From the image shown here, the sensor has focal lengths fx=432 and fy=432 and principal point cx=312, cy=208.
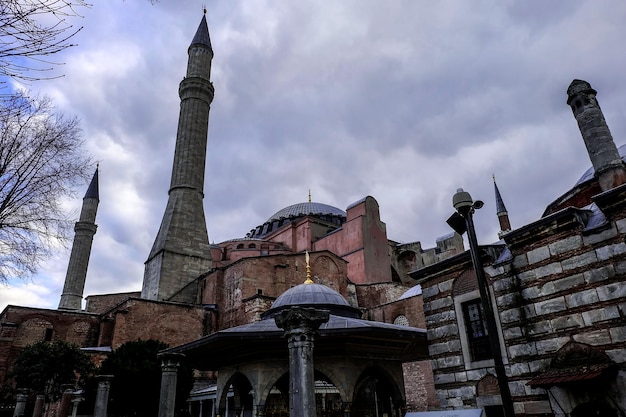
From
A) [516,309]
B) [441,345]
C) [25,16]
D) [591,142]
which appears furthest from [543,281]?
A: [25,16]

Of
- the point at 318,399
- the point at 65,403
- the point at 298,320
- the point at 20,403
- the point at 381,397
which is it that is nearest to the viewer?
the point at 298,320

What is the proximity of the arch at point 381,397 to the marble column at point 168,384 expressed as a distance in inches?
166

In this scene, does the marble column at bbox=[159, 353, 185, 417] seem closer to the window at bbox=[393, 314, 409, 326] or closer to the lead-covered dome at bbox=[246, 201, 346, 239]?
the window at bbox=[393, 314, 409, 326]

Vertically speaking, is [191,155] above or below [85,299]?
above

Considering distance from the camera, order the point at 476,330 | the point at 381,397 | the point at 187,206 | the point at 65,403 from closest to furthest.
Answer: the point at 476,330
the point at 381,397
the point at 65,403
the point at 187,206

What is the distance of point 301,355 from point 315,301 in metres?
5.54

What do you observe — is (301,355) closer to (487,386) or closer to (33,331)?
(487,386)

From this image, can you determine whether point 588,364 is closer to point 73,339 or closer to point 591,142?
point 591,142

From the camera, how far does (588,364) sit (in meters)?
6.38

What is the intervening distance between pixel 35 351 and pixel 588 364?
59.8ft

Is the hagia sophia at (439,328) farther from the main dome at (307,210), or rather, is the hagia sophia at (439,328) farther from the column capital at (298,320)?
the main dome at (307,210)

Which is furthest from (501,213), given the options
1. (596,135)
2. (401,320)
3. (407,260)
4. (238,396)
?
(238,396)

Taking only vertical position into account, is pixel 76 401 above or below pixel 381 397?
above

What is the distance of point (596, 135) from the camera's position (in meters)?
11.3
